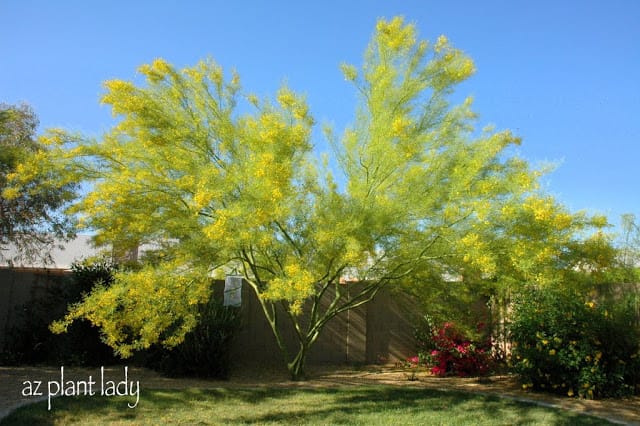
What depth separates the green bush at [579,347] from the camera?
8.57 meters

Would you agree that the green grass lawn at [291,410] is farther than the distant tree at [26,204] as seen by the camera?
No

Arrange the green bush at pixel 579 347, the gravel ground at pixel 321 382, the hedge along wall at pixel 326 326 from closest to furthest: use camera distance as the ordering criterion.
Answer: the gravel ground at pixel 321 382, the green bush at pixel 579 347, the hedge along wall at pixel 326 326

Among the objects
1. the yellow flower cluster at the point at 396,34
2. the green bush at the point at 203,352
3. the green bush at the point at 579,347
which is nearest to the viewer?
the green bush at the point at 579,347

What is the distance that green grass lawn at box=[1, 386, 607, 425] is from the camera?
655 cm

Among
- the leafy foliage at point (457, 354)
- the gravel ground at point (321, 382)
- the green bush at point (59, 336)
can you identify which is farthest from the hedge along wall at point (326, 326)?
the leafy foliage at point (457, 354)

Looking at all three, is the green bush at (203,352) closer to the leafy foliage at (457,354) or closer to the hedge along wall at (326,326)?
the hedge along wall at (326,326)

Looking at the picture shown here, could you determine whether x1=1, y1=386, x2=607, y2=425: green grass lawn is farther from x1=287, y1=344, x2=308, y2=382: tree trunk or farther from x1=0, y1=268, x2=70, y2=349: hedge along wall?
x1=0, y1=268, x2=70, y2=349: hedge along wall

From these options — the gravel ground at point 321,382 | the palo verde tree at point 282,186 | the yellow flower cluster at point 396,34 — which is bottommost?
the gravel ground at point 321,382

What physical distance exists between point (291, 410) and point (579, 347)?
4581 mm

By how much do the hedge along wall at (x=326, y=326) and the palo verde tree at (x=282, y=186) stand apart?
280 centimetres

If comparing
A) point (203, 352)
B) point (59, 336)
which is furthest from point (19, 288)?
point (203, 352)

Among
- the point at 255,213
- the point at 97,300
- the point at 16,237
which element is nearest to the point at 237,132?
the point at 255,213

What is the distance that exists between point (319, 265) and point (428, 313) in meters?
3.46

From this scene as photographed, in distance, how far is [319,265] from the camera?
28.7ft
